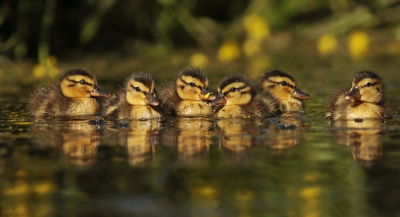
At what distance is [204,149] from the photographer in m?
5.38

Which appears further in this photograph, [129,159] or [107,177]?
[129,159]

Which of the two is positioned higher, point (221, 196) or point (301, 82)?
point (301, 82)

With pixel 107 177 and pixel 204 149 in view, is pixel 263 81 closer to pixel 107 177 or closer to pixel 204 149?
pixel 204 149

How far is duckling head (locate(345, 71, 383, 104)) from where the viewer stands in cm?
689

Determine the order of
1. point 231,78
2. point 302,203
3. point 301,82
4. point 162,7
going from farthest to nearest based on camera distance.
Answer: point 162,7
point 301,82
point 231,78
point 302,203

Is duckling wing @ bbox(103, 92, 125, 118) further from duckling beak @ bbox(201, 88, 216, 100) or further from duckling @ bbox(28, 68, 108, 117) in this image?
duckling beak @ bbox(201, 88, 216, 100)

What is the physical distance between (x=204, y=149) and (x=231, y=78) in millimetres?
2202

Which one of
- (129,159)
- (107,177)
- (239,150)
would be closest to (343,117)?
(239,150)

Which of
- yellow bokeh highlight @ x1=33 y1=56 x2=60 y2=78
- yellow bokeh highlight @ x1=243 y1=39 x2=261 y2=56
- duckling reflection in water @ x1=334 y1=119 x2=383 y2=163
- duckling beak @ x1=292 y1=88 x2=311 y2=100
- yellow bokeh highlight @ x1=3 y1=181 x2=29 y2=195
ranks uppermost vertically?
yellow bokeh highlight @ x1=243 y1=39 x2=261 y2=56

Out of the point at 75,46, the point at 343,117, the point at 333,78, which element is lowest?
the point at 343,117

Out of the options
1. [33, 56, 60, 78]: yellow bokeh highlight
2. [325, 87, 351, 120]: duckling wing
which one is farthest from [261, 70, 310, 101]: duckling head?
[33, 56, 60, 78]: yellow bokeh highlight

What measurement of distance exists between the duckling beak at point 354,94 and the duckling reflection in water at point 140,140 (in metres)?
1.54

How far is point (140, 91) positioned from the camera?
286 inches

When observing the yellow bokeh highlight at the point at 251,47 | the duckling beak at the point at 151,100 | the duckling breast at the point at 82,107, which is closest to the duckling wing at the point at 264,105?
the duckling beak at the point at 151,100
